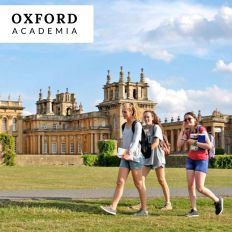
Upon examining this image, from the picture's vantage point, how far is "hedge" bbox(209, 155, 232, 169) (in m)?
48.2

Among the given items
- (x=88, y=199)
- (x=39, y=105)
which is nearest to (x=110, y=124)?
(x=39, y=105)

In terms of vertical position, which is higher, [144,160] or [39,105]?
[39,105]

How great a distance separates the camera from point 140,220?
929cm

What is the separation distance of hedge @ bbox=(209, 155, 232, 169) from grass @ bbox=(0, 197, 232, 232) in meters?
36.9

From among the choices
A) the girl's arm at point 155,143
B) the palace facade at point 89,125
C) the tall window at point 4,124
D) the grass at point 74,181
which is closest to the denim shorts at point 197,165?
the girl's arm at point 155,143

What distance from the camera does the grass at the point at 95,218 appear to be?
8562mm

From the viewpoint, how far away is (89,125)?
292 ft

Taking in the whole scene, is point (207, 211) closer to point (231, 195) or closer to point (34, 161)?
point (231, 195)

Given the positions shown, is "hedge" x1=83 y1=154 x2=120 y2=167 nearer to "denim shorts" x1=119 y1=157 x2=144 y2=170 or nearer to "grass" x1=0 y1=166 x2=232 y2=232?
"grass" x1=0 y1=166 x2=232 y2=232

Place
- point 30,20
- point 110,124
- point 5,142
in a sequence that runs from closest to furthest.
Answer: point 30,20 < point 5,142 < point 110,124

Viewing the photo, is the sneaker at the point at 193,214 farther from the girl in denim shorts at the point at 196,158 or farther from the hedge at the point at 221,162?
the hedge at the point at 221,162

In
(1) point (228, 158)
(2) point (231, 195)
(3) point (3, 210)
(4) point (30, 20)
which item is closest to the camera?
(3) point (3, 210)

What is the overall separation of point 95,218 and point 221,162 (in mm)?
40241

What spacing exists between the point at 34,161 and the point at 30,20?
36.2 metres
